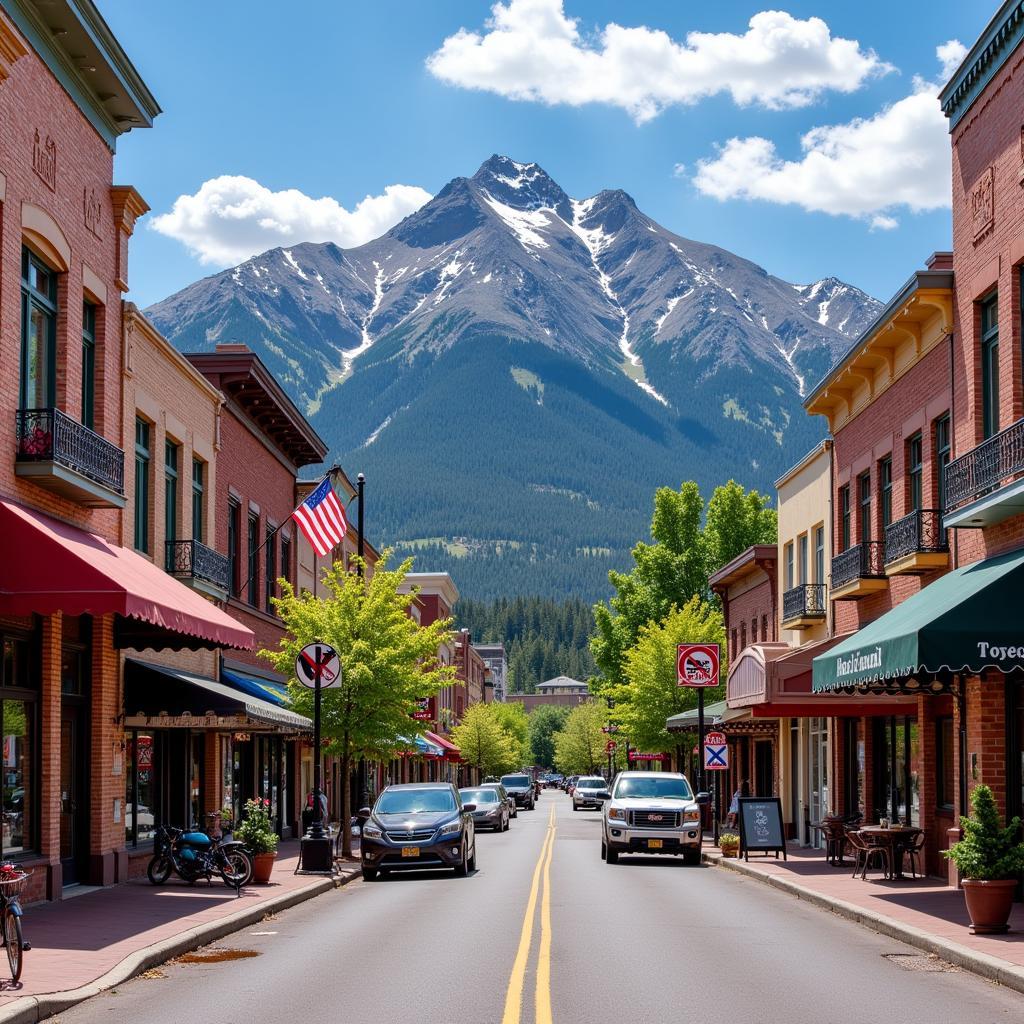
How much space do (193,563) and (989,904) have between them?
712 inches

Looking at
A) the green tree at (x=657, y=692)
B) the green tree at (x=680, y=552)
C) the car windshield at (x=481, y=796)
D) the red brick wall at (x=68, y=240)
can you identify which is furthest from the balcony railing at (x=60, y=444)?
the green tree at (x=680, y=552)

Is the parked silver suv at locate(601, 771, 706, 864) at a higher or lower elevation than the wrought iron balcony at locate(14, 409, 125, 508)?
lower

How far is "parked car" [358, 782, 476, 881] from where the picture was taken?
27562mm

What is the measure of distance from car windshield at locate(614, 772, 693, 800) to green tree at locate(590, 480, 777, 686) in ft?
145

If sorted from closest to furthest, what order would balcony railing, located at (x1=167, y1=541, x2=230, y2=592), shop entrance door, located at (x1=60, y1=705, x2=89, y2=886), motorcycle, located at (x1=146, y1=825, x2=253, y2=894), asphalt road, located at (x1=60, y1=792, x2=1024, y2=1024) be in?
asphalt road, located at (x1=60, y1=792, x2=1024, y2=1024) < shop entrance door, located at (x1=60, y1=705, x2=89, y2=886) < motorcycle, located at (x1=146, y1=825, x2=253, y2=894) < balcony railing, located at (x1=167, y1=541, x2=230, y2=592)

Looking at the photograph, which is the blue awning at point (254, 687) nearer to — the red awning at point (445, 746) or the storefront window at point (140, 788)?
the storefront window at point (140, 788)

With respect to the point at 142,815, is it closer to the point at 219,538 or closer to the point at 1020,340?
the point at 219,538

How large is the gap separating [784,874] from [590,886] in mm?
3579

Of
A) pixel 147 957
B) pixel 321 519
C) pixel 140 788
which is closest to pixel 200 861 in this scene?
pixel 140 788

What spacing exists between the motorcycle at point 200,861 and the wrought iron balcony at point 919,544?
37.1 ft

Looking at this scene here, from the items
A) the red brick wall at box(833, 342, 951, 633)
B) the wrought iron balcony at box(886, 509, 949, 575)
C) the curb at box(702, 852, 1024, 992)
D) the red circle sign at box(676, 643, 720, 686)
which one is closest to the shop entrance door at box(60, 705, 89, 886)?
the curb at box(702, 852, 1024, 992)

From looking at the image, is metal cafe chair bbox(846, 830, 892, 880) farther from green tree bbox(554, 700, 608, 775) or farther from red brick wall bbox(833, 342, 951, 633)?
green tree bbox(554, 700, 608, 775)

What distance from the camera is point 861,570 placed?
92.8 ft

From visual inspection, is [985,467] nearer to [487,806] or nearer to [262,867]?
[262,867]
